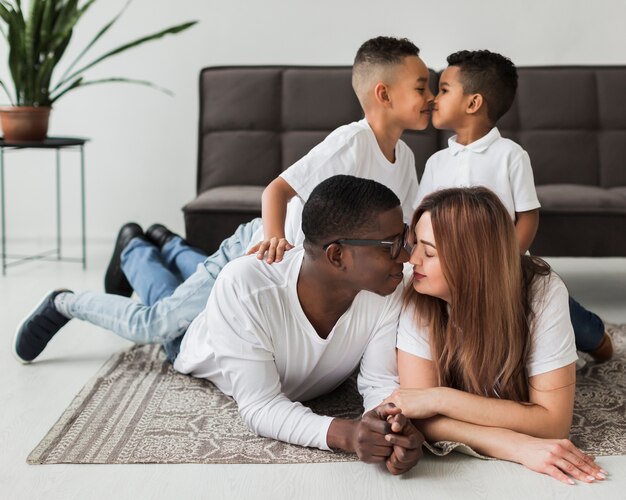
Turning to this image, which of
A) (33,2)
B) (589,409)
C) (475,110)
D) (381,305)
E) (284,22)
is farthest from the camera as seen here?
(284,22)

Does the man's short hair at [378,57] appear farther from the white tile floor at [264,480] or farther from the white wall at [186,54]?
the white wall at [186,54]

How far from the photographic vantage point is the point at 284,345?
83.0 inches

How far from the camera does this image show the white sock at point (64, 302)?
8.91 feet

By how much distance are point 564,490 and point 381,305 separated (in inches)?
22.9

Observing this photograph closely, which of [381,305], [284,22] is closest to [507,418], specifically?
[381,305]

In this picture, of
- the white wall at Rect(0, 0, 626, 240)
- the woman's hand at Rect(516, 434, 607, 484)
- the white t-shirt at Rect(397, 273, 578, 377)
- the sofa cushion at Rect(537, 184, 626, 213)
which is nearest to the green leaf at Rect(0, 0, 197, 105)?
the white wall at Rect(0, 0, 626, 240)

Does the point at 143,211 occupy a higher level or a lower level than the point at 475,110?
lower

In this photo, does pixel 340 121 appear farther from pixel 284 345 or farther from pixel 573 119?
pixel 284 345

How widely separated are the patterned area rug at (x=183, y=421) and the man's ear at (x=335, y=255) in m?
0.41

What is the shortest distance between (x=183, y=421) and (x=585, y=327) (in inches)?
46.6

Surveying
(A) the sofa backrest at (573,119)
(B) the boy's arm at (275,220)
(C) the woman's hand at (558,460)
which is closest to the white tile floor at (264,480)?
(C) the woman's hand at (558,460)

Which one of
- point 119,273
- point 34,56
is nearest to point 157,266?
point 119,273

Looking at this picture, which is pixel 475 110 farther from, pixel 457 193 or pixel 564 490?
pixel 564 490

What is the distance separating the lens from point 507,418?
1.95m
